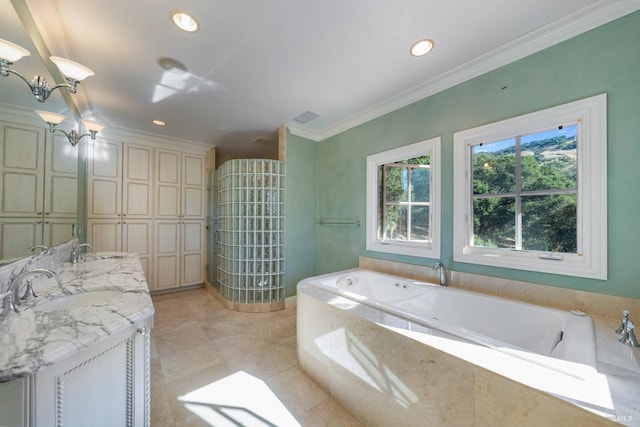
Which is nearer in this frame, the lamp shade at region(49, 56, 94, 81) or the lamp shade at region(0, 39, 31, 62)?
the lamp shade at region(0, 39, 31, 62)

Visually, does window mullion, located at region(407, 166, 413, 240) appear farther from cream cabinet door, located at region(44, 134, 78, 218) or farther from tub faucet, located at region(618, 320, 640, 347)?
cream cabinet door, located at region(44, 134, 78, 218)

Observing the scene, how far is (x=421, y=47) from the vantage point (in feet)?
5.40

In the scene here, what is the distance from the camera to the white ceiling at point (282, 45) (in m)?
1.32

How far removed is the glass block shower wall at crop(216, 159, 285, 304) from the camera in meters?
2.97

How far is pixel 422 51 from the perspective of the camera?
169 centimetres

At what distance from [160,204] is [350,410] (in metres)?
3.66

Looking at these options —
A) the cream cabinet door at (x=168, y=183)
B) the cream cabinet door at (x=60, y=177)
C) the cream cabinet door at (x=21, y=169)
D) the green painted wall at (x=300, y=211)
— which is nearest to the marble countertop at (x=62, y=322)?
the cream cabinet door at (x=21, y=169)

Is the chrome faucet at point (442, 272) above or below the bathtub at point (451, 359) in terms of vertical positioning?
above

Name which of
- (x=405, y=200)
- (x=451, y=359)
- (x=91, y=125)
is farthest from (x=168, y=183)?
(x=451, y=359)

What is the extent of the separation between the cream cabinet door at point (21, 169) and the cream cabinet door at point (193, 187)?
7.64 ft

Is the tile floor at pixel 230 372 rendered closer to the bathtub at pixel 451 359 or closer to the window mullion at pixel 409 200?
the bathtub at pixel 451 359

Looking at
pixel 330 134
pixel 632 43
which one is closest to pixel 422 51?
pixel 632 43

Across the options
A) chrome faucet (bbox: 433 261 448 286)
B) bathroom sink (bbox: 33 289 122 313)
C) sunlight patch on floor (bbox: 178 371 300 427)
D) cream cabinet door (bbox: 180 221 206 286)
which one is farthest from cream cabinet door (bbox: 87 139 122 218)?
chrome faucet (bbox: 433 261 448 286)

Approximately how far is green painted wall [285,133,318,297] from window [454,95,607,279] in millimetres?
1918
